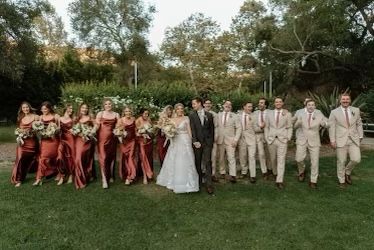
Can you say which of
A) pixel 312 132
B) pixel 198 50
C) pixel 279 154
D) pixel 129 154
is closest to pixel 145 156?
pixel 129 154

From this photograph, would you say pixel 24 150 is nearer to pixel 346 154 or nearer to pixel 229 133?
pixel 229 133

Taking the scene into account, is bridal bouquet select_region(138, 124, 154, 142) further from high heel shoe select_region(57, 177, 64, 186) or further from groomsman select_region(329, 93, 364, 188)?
groomsman select_region(329, 93, 364, 188)

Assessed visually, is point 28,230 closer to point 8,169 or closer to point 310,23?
point 8,169

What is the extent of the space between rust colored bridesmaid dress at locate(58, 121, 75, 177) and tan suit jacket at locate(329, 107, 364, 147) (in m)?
6.16

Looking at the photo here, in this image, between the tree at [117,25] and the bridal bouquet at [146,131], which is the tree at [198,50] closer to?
the tree at [117,25]

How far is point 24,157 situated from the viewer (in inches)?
407

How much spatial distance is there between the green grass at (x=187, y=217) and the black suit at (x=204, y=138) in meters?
0.70

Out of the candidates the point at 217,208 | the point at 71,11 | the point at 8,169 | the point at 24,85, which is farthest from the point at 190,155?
the point at 71,11

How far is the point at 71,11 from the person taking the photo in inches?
1583

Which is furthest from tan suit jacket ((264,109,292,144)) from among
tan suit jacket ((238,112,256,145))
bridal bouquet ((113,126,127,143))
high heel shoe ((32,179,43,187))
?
high heel shoe ((32,179,43,187))

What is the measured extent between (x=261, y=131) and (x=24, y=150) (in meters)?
5.80

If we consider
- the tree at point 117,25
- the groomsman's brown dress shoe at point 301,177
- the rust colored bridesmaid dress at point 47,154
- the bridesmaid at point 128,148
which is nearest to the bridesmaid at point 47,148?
the rust colored bridesmaid dress at point 47,154

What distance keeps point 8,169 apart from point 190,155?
235 inches

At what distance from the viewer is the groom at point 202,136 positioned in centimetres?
952
